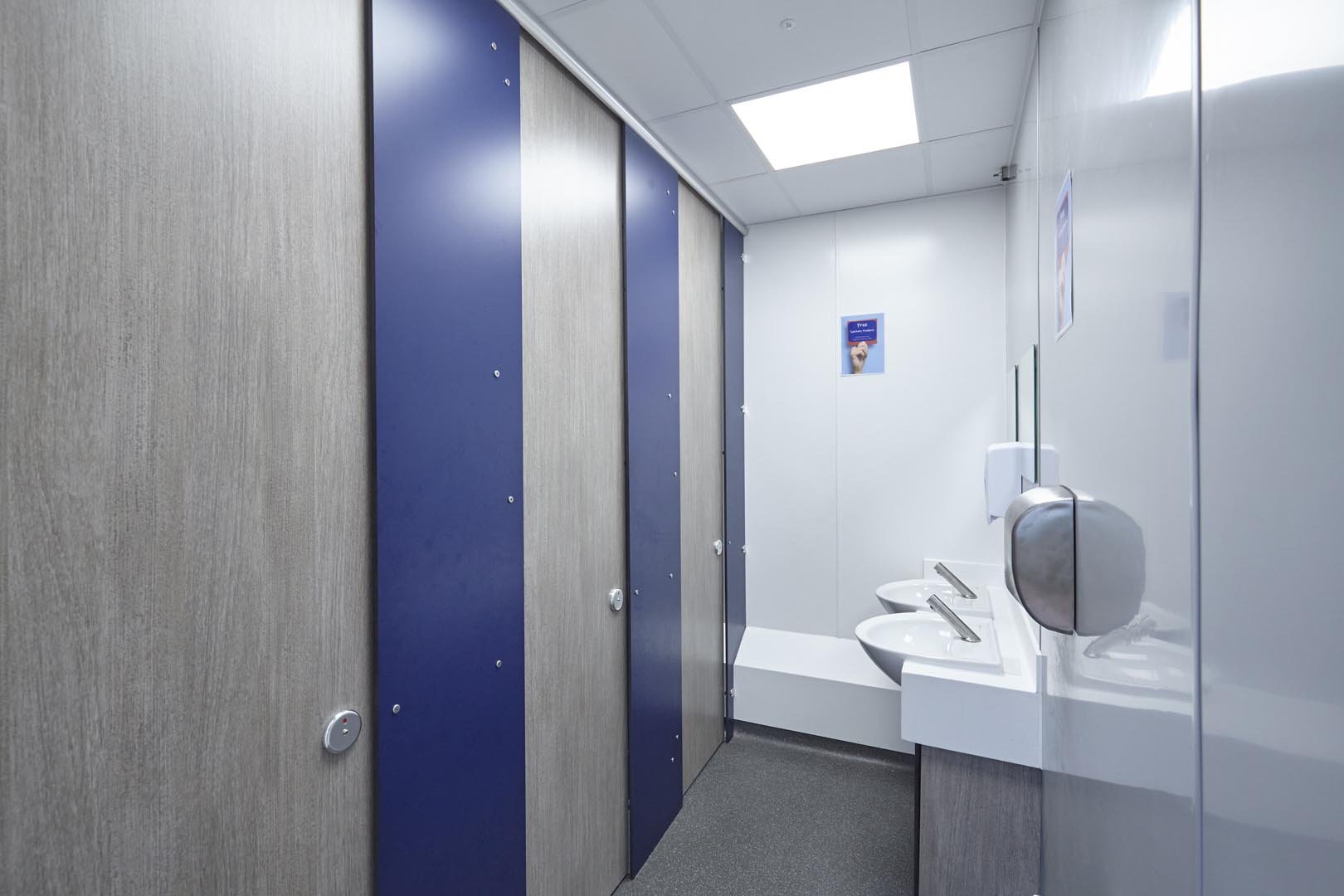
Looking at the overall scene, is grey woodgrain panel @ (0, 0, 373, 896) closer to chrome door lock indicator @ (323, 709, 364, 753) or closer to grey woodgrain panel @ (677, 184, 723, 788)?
chrome door lock indicator @ (323, 709, 364, 753)

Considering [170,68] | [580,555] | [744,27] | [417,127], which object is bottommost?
[580,555]

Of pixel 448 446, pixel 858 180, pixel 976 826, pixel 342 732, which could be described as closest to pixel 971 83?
pixel 858 180

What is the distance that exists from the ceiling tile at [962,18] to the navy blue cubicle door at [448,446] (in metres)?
1.05

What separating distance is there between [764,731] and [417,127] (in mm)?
2804

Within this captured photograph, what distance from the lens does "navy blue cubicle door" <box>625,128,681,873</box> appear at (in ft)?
6.36

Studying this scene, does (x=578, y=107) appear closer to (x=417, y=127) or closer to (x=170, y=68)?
(x=417, y=127)

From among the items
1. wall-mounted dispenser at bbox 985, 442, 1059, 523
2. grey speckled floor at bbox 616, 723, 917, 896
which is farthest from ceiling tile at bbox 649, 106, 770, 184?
grey speckled floor at bbox 616, 723, 917, 896

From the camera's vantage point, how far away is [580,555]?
1683 millimetres

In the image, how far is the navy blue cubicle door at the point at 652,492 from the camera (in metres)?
1.94

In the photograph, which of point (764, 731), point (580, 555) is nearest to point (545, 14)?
point (580, 555)

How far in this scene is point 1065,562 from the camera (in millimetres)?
815

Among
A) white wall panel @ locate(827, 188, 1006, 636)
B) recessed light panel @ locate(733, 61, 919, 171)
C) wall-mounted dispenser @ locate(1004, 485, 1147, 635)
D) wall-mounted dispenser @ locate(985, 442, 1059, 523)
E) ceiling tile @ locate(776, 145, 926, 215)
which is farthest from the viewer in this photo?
white wall panel @ locate(827, 188, 1006, 636)

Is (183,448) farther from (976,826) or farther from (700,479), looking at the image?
(976,826)

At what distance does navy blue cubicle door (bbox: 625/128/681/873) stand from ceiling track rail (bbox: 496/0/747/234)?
0.04 meters
